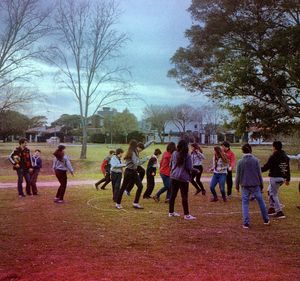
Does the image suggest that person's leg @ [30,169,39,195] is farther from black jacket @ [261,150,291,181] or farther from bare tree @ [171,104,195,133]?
bare tree @ [171,104,195,133]

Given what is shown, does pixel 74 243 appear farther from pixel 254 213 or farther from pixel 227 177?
pixel 227 177

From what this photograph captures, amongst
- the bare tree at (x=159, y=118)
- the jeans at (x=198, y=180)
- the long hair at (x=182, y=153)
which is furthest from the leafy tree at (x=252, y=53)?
the bare tree at (x=159, y=118)

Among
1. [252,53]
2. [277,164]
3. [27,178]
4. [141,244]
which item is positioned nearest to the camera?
[141,244]

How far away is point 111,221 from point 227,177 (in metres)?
5.85

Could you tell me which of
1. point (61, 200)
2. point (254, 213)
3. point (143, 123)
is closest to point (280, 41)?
point (254, 213)

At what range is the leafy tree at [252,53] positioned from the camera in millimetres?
21328

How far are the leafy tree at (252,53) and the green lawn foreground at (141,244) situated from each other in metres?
11.0

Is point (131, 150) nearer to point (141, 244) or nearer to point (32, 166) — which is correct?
point (141, 244)

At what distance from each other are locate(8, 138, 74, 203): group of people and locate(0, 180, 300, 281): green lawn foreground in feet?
2.55

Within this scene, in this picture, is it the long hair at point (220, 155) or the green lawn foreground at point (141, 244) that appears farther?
the long hair at point (220, 155)

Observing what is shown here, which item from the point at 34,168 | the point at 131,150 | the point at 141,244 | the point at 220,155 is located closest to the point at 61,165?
the point at 34,168

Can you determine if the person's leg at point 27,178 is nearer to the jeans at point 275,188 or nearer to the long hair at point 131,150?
the long hair at point 131,150

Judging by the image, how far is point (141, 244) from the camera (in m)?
7.76

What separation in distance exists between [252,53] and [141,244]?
1702 centimetres
